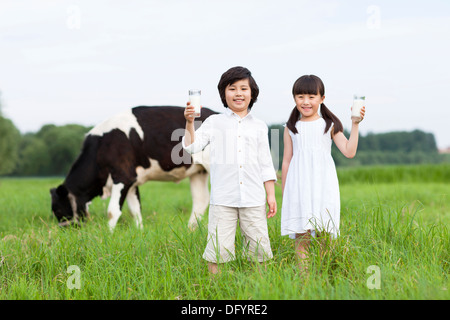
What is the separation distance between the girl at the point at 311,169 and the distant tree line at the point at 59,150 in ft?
63.1

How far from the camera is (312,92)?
3701 mm

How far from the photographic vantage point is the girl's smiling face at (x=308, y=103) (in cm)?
373

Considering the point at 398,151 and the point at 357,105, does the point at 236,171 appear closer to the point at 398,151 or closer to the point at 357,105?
the point at 357,105

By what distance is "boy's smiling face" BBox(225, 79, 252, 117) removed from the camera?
11.8 ft

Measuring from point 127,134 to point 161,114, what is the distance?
0.66 m

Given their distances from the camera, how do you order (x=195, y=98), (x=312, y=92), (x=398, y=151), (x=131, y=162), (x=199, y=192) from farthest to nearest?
(x=398, y=151) < (x=199, y=192) < (x=131, y=162) < (x=312, y=92) < (x=195, y=98)

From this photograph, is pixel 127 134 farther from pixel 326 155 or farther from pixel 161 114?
pixel 326 155

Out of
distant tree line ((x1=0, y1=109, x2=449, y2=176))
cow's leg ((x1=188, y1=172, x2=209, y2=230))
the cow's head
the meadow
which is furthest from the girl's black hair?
distant tree line ((x1=0, y1=109, x2=449, y2=176))

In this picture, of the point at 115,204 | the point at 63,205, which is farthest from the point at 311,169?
the point at 63,205

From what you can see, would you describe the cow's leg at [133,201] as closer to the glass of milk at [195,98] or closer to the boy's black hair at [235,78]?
the boy's black hair at [235,78]

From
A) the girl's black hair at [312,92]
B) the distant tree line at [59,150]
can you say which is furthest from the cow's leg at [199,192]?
the distant tree line at [59,150]

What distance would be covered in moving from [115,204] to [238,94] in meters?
3.66

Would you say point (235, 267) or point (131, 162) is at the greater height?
point (131, 162)

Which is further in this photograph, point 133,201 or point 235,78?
point 133,201
